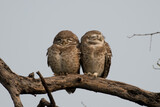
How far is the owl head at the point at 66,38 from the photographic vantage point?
8578mm

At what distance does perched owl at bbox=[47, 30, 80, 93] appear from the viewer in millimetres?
8305

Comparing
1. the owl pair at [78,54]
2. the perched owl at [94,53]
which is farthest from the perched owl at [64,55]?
the perched owl at [94,53]

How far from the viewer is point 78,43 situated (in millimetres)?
8867

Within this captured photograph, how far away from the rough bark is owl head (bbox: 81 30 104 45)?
1.57m

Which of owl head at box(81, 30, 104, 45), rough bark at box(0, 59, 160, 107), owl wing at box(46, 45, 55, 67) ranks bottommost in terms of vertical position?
rough bark at box(0, 59, 160, 107)

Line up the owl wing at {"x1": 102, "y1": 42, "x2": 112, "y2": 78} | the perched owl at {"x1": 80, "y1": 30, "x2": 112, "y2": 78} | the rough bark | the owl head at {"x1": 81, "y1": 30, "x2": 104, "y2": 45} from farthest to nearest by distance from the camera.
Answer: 1. the owl wing at {"x1": 102, "y1": 42, "x2": 112, "y2": 78}
2. the owl head at {"x1": 81, "y1": 30, "x2": 104, "y2": 45}
3. the perched owl at {"x1": 80, "y1": 30, "x2": 112, "y2": 78}
4. the rough bark

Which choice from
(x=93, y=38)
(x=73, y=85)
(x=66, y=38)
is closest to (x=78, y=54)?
(x=66, y=38)

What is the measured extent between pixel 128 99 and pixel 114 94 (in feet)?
1.18

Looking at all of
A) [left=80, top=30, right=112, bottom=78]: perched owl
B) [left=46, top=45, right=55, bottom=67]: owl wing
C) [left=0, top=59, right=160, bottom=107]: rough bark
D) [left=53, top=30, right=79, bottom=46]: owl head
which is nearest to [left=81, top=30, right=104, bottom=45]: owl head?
[left=80, top=30, right=112, bottom=78]: perched owl

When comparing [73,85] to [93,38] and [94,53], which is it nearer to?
[94,53]

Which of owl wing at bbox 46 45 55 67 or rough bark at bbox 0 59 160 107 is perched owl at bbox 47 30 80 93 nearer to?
owl wing at bbox 46 45 55 67

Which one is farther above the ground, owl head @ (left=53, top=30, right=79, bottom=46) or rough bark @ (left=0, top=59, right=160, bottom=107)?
owl head @ (left=53, top=30, right=79, bottom=46)

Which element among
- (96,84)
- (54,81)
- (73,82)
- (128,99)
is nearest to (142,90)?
(128,99)

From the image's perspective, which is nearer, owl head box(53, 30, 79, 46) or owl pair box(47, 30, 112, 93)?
owl pair box(47, 30, 112, 93)
